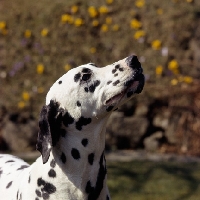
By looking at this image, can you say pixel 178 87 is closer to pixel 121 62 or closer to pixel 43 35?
pixel 43 35

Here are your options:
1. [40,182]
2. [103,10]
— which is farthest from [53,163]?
[103,10]

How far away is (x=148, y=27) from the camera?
1166 cm

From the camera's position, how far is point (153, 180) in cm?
894

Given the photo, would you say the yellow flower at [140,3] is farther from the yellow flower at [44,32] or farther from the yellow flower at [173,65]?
the yellow flower at [44,32]

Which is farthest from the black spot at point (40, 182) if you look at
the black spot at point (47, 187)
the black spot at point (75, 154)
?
the black spot at point (75, 154)

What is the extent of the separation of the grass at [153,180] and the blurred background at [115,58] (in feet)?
3.36

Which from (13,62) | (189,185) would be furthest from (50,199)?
(13,62)

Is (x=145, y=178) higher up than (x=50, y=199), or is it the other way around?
(x=50, y=199)

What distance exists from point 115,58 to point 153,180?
3.21m

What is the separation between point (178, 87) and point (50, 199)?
6.53m

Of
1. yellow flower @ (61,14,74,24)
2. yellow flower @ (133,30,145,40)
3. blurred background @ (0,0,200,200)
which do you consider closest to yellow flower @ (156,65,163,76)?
blurred background @ (0,0,200,200)

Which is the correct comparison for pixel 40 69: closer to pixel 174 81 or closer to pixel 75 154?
pixel 174 81

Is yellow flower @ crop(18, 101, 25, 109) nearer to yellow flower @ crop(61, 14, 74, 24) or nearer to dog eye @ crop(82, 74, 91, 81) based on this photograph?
yellow flower @ crop(61, 14, 74, 24)

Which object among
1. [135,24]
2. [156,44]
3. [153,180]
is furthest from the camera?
[135,24]
